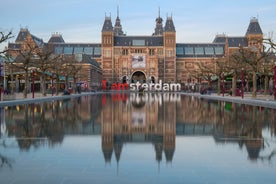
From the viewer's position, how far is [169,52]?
119 m

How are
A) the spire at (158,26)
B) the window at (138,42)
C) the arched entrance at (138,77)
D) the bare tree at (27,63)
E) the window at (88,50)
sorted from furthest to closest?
the spire at (158,26), the window at (88,50), the arched entrance at (138,77), the window at (138,42), the bare tree at (27,63)

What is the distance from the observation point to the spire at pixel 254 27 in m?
113

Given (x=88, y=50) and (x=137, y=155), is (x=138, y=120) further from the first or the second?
(x=88, y=50)

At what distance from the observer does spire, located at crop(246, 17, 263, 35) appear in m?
113

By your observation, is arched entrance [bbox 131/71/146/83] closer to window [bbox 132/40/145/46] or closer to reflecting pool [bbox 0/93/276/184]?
window [bbox 132/40/145/46]

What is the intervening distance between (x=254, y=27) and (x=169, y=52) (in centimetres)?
2488

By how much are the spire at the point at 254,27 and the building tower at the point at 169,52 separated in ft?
69.7

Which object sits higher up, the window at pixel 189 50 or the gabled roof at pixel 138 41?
the gabled roof at pixel 138 41

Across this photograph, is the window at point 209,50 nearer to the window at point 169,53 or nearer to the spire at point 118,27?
the window at point 169,53

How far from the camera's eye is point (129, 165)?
687 cm

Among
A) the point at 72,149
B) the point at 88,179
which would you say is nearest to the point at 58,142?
the point at 72,149

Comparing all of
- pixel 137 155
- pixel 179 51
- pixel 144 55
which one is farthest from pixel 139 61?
pixel 137 155

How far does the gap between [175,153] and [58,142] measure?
2913 mm

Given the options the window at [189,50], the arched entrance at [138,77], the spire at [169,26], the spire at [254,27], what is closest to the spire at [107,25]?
the arched entrance at [138,77]
